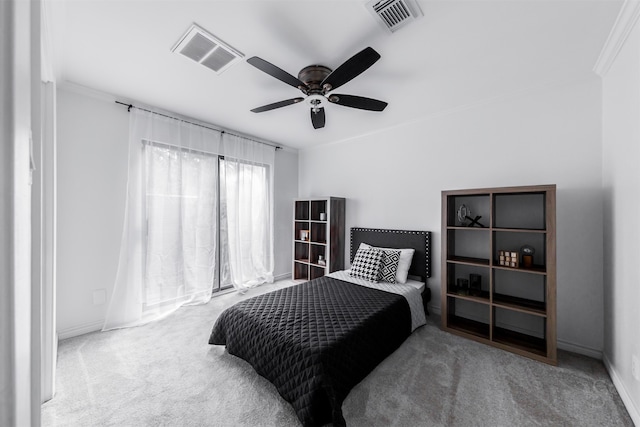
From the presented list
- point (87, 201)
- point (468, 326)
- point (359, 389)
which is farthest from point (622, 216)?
point (87, 201)

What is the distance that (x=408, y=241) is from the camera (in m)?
3.37

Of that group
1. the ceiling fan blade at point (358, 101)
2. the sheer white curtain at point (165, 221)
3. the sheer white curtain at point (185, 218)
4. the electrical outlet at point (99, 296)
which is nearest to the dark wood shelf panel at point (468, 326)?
the ceiling fan blade at point (358, 101)

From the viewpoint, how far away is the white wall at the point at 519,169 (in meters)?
2.29

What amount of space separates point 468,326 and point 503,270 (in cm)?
69

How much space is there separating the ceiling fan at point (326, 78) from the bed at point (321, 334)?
5.80ft

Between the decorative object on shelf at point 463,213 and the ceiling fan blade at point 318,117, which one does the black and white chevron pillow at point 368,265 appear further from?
the ceiling fan blade at point 318,117

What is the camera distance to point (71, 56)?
6.77 ft

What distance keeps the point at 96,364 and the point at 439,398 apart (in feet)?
8.75

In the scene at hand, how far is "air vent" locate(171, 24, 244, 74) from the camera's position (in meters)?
1.77

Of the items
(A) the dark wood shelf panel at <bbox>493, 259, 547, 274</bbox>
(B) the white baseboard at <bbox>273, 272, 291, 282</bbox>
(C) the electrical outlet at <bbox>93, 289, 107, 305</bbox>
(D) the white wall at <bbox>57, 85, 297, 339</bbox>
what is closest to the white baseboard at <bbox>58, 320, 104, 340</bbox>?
(D) the white wall at <bbox>57, 85, 297, 339</bbox>

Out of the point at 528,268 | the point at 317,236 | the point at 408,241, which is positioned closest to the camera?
the point at 528,268
